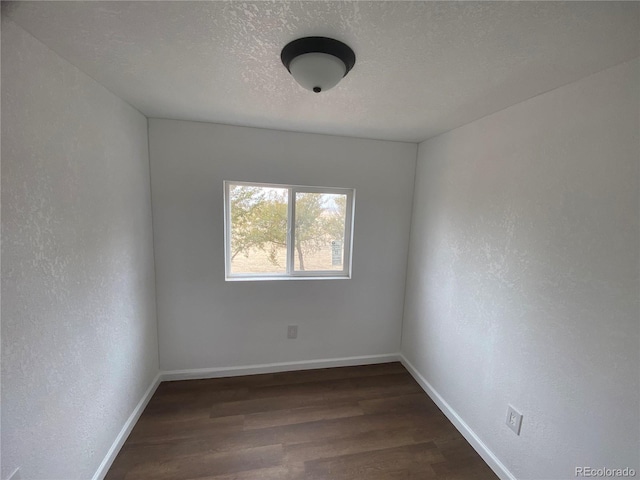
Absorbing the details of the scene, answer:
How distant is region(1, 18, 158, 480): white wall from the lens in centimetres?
92

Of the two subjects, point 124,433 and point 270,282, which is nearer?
point 124,433

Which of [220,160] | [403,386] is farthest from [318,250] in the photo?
[403,386]

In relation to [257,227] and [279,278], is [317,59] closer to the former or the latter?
[257,227]

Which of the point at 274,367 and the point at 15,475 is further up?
the point at 15,475

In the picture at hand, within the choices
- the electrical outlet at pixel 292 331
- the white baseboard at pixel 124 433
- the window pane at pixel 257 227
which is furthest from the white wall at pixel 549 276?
the white baseboard at pixel 124 433

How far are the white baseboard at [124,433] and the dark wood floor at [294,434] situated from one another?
3 centimetres

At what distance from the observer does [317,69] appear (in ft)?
3.33

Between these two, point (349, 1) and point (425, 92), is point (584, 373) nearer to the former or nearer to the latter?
point (425, 92)

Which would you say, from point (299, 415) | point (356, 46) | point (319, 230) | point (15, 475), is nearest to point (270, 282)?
point (319, 230)

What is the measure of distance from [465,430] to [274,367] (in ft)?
5.09

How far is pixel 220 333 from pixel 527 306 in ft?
7.23

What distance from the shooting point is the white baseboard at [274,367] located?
225 centimetres

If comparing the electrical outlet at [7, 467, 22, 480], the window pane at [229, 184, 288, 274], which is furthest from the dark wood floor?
the window pane at [229, 184, 288, 274]

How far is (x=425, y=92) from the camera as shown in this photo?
1360 millimetres
